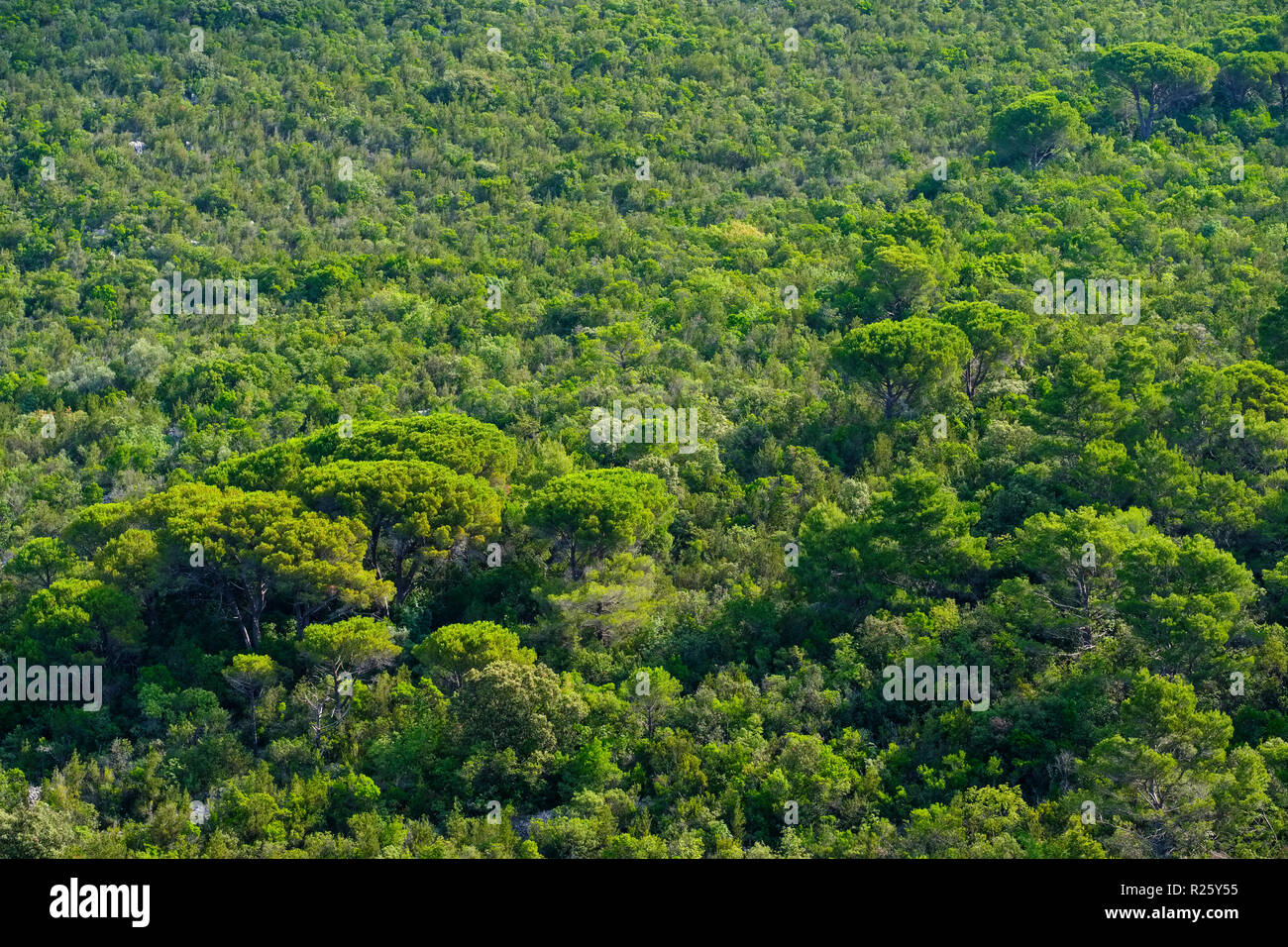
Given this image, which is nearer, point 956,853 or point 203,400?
point 956,853

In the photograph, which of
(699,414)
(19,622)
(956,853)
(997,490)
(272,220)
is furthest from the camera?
(272,220)

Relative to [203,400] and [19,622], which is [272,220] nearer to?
[203,400]

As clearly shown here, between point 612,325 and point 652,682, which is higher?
point 612,325

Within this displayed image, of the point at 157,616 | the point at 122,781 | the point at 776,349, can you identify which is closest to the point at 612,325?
the point at 776,349
